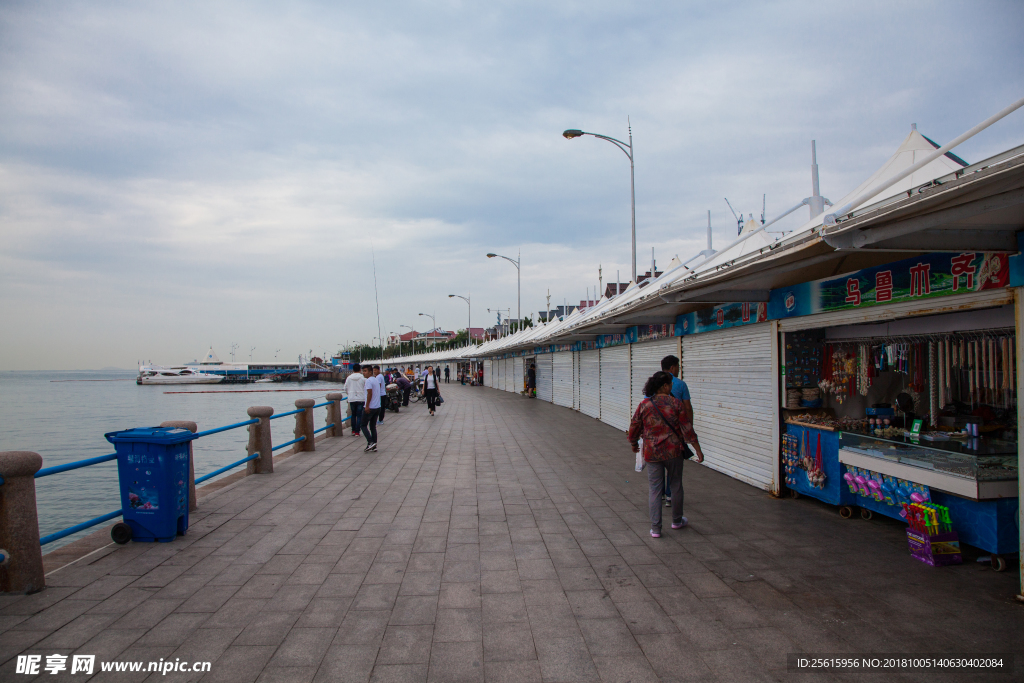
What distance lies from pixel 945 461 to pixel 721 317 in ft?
13.0

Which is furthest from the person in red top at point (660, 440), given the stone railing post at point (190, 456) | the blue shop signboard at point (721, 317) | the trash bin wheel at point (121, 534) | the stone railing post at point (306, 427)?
the stone railing post at point (306, 427)

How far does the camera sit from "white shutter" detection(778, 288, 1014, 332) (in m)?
4.10

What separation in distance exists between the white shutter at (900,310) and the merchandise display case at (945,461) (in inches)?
50.1

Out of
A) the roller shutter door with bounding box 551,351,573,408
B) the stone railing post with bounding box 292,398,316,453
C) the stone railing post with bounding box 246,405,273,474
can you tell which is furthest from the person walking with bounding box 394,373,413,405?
the stone railing post with bounding box 246,405,273,474

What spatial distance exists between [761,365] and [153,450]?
706 cm

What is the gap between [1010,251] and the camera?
3918 mm

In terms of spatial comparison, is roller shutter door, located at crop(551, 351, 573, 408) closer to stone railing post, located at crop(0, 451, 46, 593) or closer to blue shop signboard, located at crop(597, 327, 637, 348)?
blue shop signboard, located at crop(597, 327, 637, 348)

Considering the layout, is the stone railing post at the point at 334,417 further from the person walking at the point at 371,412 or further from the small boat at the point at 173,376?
the small boat at the point at 173,376

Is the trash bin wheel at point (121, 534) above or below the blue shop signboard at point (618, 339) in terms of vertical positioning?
below

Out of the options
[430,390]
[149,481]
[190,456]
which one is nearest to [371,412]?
[190,456]

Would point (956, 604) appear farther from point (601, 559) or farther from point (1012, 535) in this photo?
point (601, 559)

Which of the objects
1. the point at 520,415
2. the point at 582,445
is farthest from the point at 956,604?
the point at 520,415

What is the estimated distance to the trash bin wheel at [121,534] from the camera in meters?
4.97

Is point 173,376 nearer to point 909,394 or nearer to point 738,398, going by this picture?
point 738,398
